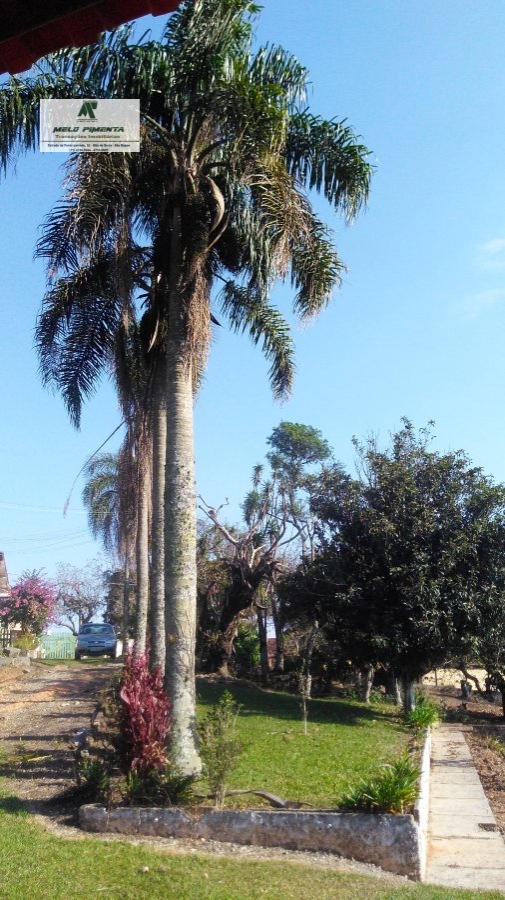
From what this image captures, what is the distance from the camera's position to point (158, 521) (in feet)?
45.4

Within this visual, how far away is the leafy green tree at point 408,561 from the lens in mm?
17344

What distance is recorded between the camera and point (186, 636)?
1013 centimetres

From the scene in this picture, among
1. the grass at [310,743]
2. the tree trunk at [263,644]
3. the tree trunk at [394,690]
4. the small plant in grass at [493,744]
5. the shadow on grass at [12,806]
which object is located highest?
the tree trunk at [263,644]

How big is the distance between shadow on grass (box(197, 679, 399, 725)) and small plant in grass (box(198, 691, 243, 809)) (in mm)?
7920

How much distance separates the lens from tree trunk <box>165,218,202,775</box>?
9852mm

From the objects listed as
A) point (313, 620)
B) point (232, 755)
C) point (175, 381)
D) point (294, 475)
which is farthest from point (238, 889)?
point (294, 475)

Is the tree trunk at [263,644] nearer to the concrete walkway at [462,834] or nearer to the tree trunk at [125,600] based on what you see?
the tree trunk at [125,600]

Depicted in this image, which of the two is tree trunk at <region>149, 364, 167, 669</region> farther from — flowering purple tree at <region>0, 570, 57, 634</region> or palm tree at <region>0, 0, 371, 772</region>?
flowering purple tree at <region>0, 570, 57, 634</region>

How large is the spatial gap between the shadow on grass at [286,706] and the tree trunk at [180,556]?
698 centimetres

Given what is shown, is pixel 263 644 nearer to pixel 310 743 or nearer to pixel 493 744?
pixel 493 744

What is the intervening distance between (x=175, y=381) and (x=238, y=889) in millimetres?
6429

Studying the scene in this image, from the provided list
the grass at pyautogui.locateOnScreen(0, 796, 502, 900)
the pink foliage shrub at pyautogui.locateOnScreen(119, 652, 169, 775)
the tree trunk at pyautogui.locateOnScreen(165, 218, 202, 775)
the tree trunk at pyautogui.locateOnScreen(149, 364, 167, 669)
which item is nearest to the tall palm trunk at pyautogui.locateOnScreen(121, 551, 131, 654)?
the tree trunk at pyautogui.locateOnScreen(149, 364, 167, 669)

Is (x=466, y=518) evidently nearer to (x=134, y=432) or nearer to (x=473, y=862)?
(x=134, y=432)

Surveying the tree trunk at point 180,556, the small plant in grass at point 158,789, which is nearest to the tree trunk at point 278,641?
the tree trunk at point 180,556
